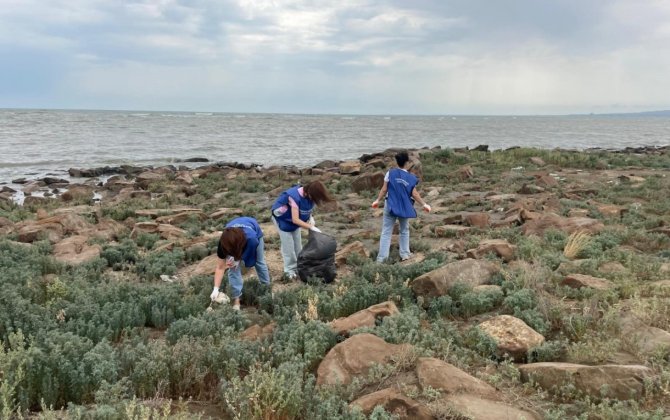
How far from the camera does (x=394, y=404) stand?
148 inches

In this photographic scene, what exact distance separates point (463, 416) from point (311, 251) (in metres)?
4.49

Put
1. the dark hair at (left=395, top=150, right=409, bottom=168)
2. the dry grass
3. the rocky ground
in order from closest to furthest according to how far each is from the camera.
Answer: the rocky ground → the dry grass → the dark hair at (left=395, top=150, right=409, bottom=168)

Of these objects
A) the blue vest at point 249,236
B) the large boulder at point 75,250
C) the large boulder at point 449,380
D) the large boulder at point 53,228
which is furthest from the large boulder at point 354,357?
the large boulder at point 53,228

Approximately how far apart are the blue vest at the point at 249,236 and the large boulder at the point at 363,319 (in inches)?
79.8

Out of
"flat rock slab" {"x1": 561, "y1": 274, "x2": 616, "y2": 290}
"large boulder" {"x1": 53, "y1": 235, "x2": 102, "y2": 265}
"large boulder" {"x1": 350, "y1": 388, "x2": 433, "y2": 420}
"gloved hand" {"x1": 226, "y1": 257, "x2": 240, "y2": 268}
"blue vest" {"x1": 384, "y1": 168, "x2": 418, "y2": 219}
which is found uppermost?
"blue vest" {"x1": 384, "y1": 168, "x2": 418, "y2": 219}

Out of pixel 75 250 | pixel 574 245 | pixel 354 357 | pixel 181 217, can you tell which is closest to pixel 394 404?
pixel 354 357

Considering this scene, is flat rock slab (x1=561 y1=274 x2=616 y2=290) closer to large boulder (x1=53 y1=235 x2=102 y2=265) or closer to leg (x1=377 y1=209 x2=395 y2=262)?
leg (x1=377 y1=209 x2=395 y2=262)

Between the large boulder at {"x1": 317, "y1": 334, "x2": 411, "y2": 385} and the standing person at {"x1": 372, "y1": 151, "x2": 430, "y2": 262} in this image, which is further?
the standing person at {"x1": 372, "y1": 151, "x2": 430, "y2": 262}

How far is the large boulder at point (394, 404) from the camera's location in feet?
12.0

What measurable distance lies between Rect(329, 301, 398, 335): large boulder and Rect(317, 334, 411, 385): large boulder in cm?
57

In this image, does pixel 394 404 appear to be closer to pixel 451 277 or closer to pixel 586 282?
pixel 451 277

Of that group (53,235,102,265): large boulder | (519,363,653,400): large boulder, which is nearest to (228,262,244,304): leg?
(53,235,102,265): large boulder

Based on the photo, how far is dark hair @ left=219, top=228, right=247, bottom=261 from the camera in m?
6.60

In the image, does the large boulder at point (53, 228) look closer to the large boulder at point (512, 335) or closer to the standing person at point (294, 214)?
the standing person at point (294, 214)
